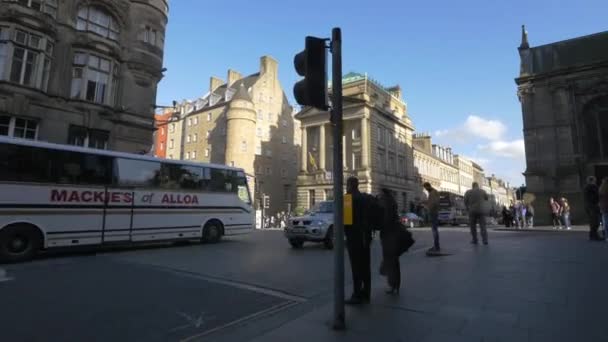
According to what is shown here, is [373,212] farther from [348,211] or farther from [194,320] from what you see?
[194,320]

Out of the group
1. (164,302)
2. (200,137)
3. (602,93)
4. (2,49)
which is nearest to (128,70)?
(2,49)

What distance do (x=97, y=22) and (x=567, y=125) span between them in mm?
35000

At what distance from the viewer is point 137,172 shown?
12.6 metres

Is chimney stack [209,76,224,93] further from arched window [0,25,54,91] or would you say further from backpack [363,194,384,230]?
backpack [363,194,384,230]

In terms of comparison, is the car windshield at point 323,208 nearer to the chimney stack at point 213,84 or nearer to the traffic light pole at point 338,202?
the traffic light pole at point 338,202

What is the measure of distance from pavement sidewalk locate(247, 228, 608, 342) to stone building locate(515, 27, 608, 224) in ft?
82.3

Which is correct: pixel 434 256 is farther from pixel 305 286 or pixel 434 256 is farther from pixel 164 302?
pixel 164 302

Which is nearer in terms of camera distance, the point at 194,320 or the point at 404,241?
the point at 194,320

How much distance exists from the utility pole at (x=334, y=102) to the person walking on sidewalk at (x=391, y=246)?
5.95 feet

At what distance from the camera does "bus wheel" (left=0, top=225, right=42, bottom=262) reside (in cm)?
959

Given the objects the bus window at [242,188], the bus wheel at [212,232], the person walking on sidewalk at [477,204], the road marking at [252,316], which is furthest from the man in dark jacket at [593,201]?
the bus wheel at [212,232]

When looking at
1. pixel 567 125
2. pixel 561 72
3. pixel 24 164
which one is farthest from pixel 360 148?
pixel 24 164

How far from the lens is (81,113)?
62.6ft

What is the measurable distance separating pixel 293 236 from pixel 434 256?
5.31 meters
